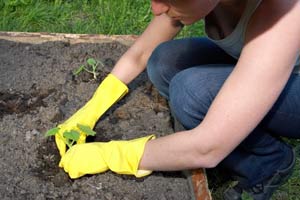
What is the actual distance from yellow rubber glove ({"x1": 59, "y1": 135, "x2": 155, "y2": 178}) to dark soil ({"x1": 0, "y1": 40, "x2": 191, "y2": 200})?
0.05 m

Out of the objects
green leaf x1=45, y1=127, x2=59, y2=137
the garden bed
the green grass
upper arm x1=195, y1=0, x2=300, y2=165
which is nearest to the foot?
the garden bed

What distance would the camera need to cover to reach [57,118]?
7.23ft

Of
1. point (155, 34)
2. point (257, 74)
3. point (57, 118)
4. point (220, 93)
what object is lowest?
point (57, 118)

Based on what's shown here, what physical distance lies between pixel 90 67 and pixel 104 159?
757 millimetres

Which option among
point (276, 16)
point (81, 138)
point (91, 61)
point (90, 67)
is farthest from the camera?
point (90, 67)

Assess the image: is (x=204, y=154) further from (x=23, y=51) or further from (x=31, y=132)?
(x=23, y=51)

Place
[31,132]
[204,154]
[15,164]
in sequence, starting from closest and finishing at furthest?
[204,154] → [15,164] → [31,132]

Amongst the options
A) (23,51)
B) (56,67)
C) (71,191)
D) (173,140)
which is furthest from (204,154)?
(23,51)

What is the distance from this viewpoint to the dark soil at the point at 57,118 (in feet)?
6.24

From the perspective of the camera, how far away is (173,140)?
1701 millimetres

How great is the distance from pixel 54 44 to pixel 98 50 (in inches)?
8.9

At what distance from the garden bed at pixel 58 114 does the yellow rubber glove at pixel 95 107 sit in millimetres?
68

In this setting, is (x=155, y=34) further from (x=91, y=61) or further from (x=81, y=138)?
(x=81, y=138)

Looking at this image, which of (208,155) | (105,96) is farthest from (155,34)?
(208,155)
